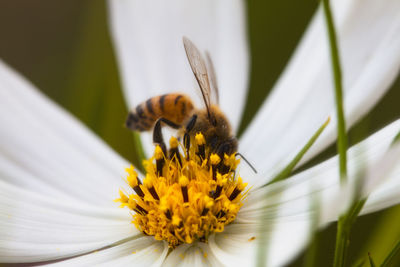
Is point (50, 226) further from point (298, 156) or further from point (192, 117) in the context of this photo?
point (298, 156)

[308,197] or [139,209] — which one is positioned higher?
[139,209]

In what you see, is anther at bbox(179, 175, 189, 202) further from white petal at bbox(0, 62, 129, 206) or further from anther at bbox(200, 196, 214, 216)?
white petal at bbox(0, 62, 129, 206)

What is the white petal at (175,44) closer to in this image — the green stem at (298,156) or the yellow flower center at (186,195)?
the yellow flower center at (186,195)

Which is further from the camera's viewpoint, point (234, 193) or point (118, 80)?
point (118, 80)

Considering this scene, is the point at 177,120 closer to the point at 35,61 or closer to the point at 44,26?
the point at 35,61

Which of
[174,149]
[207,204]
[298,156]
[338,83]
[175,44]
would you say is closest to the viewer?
[338,83]

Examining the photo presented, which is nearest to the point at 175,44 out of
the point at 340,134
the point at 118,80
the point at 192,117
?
the point at 118,80

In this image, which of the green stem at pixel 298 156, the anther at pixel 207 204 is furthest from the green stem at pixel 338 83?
the anther at pixel 207 204
